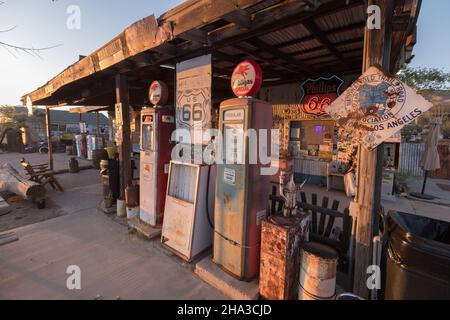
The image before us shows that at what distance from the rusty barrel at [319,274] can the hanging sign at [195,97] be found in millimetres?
2045

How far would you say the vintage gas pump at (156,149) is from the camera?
3889 millimetres

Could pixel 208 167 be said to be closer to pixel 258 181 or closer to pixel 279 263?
pixel 258 181

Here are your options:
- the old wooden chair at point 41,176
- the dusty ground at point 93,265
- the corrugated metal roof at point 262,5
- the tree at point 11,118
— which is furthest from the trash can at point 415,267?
the tree at point 11,118

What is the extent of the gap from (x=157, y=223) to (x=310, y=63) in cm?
495

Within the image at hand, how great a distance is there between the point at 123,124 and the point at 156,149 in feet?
5.02

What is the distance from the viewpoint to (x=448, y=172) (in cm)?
872

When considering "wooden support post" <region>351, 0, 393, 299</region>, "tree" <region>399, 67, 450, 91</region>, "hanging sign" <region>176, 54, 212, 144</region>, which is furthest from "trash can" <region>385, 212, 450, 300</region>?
"tree" <region>399, 67, 450, 91</region>

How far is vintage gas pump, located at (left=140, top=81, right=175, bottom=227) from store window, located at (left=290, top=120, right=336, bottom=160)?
476 cm

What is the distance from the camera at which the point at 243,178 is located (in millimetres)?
2523

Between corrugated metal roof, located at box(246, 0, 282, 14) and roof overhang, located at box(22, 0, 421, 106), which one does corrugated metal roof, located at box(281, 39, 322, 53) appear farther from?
corrugated metal roof, located at box(246, 0, 282, 14)

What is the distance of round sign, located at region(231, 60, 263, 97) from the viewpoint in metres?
2.48
